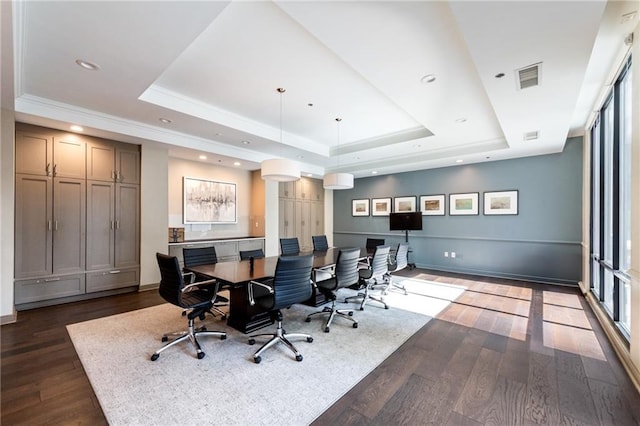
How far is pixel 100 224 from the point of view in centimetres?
438

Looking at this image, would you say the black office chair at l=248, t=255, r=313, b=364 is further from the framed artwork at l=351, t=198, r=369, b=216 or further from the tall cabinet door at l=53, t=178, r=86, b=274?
the framed artwork at l=351, t=198, r=369, b=216

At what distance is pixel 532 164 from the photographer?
5.57 m

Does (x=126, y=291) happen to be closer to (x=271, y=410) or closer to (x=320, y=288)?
(x=320, y=288)

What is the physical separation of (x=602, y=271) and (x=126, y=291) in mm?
7436

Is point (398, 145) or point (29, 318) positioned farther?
point (398, 145)

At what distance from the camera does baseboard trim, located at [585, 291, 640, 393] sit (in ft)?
7.12

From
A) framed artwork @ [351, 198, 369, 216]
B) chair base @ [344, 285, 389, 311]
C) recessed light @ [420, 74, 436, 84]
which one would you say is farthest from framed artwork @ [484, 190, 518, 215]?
recessed light @ [420, 74, 436, 84]

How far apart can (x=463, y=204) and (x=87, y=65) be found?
23.0 feet

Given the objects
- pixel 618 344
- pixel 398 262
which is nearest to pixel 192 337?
pixel 398 262

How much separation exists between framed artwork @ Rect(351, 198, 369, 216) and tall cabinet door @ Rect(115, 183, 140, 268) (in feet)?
19.0

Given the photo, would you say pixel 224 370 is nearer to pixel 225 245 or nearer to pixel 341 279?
pixel 341 279

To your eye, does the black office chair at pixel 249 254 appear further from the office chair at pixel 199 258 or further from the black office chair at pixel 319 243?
the black office chair at pixel 319 243

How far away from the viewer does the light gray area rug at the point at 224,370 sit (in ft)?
6.05

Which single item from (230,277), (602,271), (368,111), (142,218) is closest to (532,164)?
(602,271)
